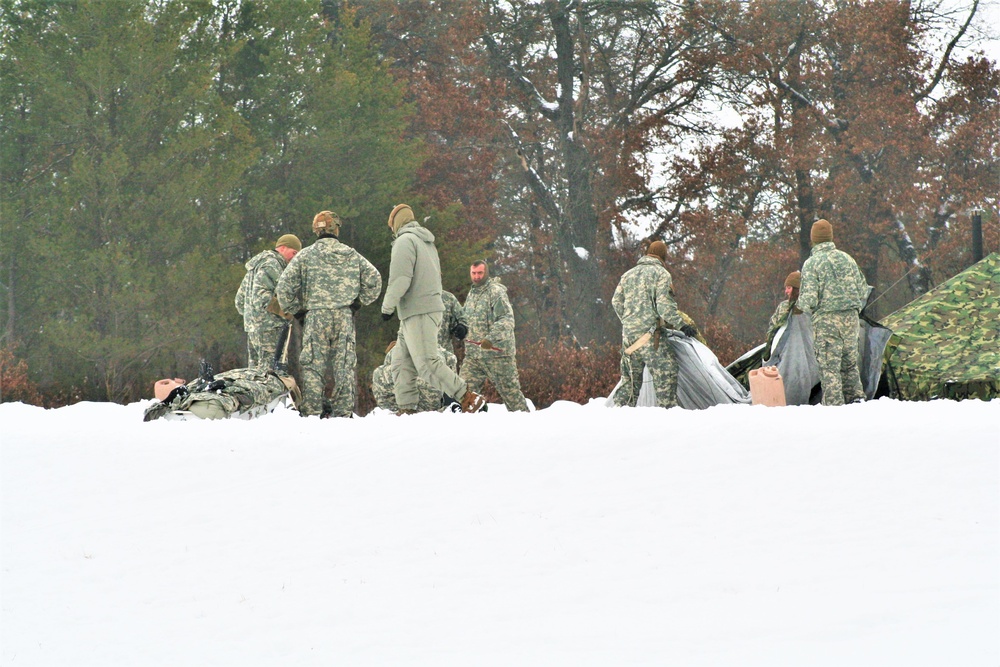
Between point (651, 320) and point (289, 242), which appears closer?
point (651, 320)

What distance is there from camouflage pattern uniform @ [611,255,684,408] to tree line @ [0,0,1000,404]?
5.95 m

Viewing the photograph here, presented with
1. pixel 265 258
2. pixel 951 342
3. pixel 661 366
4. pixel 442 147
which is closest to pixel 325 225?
pixel 265 258

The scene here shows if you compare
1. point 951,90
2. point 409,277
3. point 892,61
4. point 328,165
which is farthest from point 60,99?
point 951,90

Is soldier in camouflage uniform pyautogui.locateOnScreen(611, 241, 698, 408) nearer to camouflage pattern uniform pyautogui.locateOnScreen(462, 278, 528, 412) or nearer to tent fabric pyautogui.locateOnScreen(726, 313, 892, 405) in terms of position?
tent fabric pyautogui.locateOnScreen(726, 313, 892, 405)

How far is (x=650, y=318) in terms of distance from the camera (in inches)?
465

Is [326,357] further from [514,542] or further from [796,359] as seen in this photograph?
[796,359]

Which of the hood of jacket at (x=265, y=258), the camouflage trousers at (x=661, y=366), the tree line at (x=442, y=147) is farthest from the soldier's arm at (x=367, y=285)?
the tree line at (x=442, y=147)

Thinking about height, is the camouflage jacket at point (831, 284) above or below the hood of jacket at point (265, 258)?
below

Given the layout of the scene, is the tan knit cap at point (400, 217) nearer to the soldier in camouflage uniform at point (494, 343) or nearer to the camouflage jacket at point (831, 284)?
the soldier in camouflage uniform at point (494, 343)

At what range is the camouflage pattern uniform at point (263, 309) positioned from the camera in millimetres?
11500

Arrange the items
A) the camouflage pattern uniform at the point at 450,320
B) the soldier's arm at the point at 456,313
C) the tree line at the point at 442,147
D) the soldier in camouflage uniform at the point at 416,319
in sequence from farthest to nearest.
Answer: the tree line at the point at 442,147
the soldier's arm at the point at 456,313
the camouflage pattern uniform at the point at 450,320
the soldier in camouflage uniform at the point at 416,319

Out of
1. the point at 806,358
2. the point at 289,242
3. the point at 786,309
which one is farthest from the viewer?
the point at 786,309

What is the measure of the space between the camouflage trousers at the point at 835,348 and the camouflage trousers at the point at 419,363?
3719mm

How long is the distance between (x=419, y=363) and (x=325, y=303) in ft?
3.47
